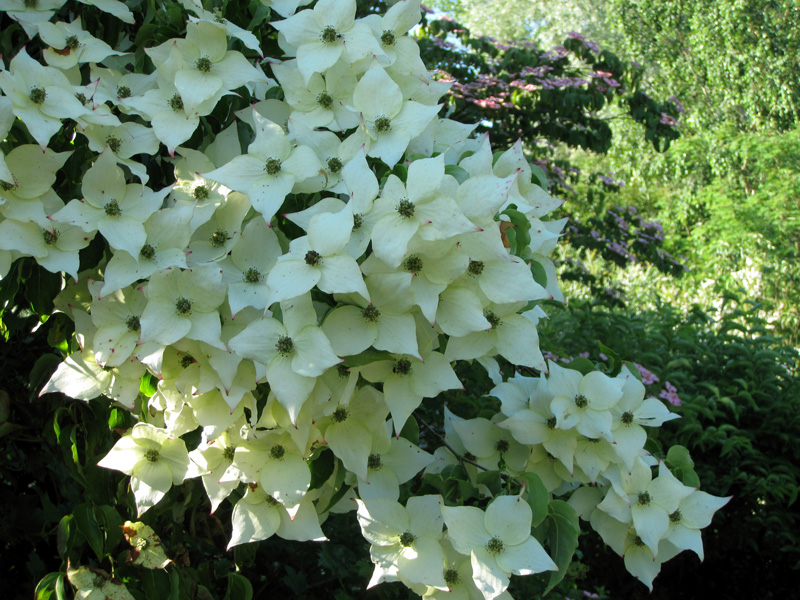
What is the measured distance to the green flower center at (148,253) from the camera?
2.86 ft

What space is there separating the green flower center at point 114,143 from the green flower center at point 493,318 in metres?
0.52

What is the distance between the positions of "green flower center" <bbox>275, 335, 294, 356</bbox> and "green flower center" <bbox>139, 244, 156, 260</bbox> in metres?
0.21

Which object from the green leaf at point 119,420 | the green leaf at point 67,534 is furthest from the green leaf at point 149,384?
the green leaf at point 67,534

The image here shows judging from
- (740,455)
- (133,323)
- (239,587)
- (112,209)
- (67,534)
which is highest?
(112,209)

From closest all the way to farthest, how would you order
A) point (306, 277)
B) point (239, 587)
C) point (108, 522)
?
point (306, 277)
point (108, 522)
point (239, 587)

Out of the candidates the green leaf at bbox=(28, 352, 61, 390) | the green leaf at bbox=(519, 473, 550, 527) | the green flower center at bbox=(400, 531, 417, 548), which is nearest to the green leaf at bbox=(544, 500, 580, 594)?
the green leaf at bbox=(519, 473, 550, 527)

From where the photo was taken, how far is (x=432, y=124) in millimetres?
1032

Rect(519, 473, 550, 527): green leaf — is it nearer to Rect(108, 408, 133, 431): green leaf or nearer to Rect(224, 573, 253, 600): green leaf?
Rect(224, 573, 253, 600): green leaf

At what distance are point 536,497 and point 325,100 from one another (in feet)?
1.98

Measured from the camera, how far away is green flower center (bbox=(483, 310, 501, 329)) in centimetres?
93

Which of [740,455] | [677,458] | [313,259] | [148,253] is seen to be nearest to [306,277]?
[313,259]

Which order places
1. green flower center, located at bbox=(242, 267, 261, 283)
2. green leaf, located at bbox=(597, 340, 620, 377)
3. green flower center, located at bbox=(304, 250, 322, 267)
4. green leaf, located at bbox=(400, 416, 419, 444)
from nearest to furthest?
1. green flower center, located at bbox=(304, 250, 322, 267)
2. green flower center, located at bbox=(242, 267, 261, 283)
3. green leaf, located at bbox=(400, 416, 419, 444)
4. green leaf, located at bbox=(597, 340, 620, 377)

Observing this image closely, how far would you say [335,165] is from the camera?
0.94 m

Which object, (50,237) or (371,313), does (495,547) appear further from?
(50,237)
